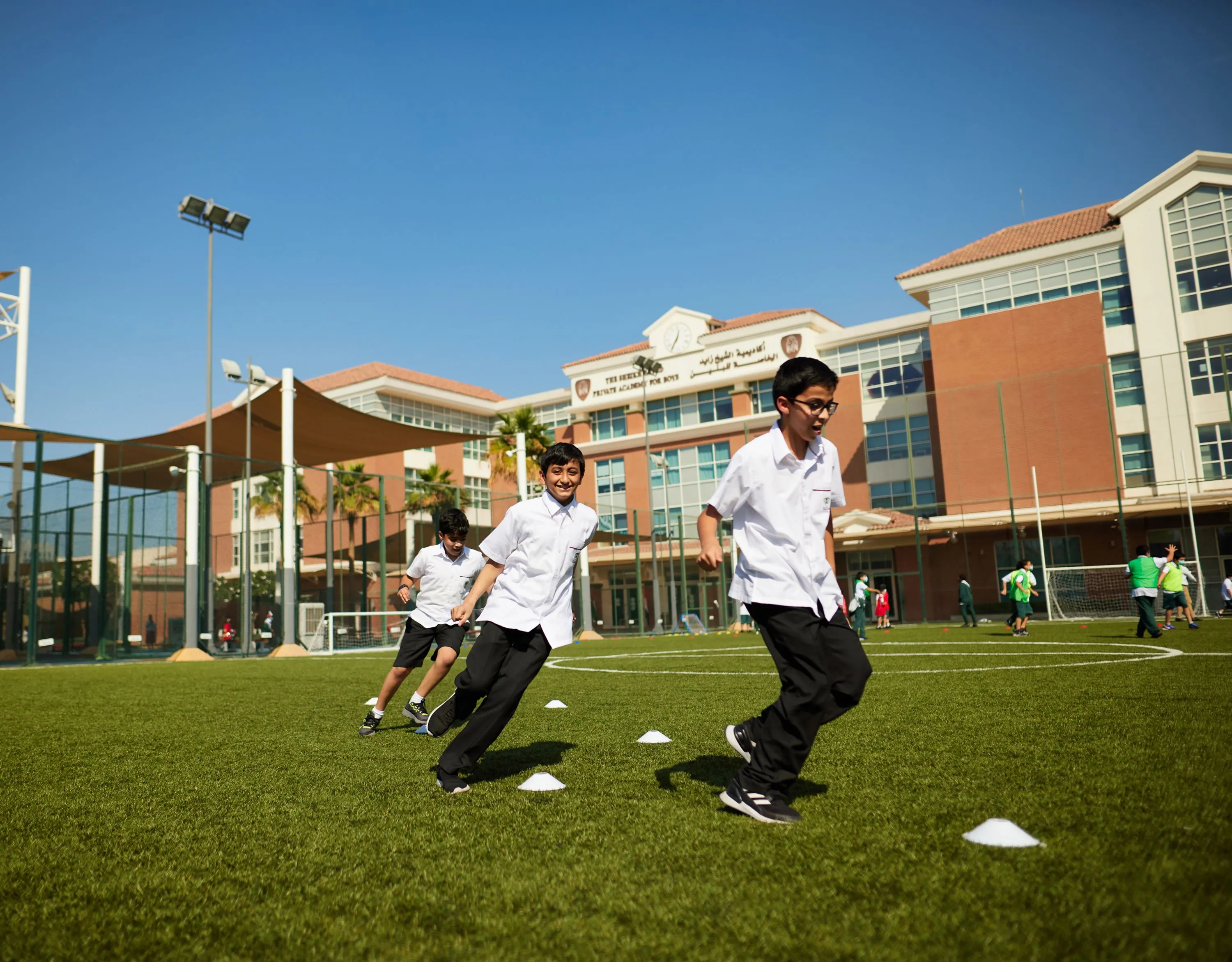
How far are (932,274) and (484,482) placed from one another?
30.5m

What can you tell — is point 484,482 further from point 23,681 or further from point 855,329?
point 23,681

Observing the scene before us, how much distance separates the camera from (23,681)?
40.9ft

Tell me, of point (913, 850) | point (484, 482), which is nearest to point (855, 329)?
point (484, 482)

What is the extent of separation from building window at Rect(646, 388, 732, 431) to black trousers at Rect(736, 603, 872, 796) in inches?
1766

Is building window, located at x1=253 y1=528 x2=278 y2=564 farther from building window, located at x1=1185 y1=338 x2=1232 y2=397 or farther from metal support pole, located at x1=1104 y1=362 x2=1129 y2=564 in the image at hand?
building window, located at x1=1185 y1=338 x2=1232 y2=397

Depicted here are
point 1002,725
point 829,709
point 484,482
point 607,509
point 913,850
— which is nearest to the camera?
point 913,850

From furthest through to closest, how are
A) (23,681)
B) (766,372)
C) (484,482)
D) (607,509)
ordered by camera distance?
1. (484,482)
2. (766,372)
3. (607,509)
4. (23,681)

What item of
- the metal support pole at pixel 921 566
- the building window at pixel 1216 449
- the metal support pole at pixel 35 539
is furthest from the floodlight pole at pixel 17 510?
the building window at pixel 1216 449

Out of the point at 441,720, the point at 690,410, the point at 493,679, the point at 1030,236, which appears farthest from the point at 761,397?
the point at 493,679

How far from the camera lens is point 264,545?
80.3 feet

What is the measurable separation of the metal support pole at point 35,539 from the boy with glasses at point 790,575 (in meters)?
19.1

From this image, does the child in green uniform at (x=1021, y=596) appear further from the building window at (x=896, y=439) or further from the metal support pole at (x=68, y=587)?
the building window at (x=896, y=439)

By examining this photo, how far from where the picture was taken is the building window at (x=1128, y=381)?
34.9 m

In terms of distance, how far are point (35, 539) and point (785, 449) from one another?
65.3ft
